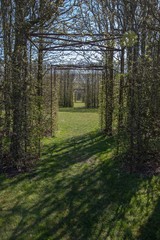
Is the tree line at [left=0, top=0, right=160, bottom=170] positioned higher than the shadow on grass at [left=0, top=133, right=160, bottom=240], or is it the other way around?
the tree line at [left=0, top=0, right=160, bottom=170]

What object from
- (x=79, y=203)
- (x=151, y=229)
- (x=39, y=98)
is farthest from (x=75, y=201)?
(x=39, y=98)

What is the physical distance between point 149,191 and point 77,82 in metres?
32.4

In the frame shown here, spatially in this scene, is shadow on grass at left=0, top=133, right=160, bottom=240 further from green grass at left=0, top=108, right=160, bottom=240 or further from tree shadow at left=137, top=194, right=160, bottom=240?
tree shadow at left=137, top=194, right=160, bottom=240

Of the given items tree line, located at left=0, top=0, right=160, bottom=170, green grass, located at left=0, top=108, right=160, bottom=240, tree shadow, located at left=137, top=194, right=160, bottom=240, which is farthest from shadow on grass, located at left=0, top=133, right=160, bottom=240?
tree line, located at left=0, top=0, right=160, bottom=170

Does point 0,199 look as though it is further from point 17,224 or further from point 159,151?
point 159,151

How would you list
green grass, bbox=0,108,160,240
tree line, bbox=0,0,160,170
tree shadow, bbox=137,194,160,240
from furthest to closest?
tree line, bbox=0,0,160,170
green grass, bbox=0,108,160,240
tree shadow, bbox=137,194,160,240

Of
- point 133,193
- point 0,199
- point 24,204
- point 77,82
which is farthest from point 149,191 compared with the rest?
point 77,82

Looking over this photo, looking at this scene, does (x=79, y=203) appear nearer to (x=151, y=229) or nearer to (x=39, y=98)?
(x=151, y=229)

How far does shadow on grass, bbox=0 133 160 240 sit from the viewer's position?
322 centimetres

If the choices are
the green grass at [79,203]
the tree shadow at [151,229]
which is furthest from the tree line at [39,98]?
the tree shadow at [151,229]

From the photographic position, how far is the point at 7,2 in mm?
5664

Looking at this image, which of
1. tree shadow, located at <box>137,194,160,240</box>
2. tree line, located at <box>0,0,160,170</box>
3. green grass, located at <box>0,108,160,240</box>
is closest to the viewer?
tree shadow, located at <box>137,194,160,240</box>

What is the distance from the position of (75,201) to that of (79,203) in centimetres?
9

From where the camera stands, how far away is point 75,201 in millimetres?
4027
